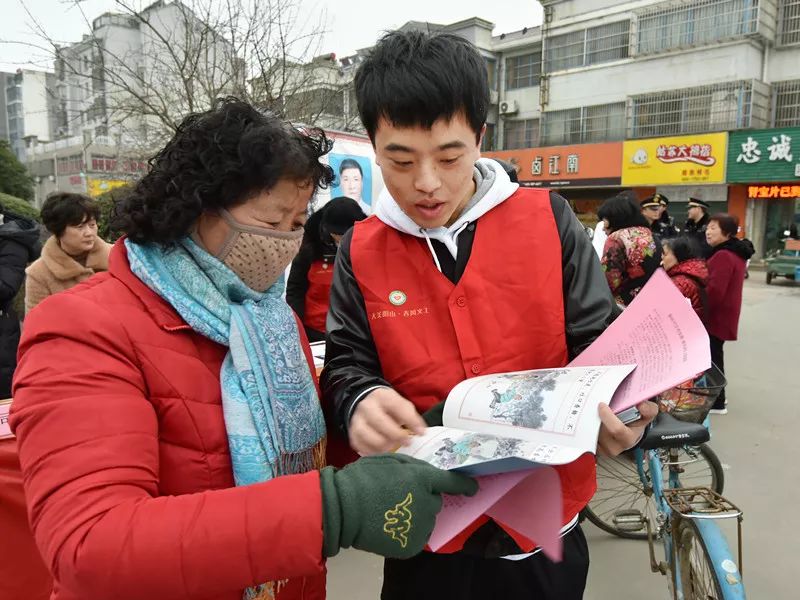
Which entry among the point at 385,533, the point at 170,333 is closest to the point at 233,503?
the point at 385,533

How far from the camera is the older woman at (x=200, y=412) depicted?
0.75 metres

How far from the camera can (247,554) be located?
75 centimetres

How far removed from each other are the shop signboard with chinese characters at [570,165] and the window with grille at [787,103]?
4.36 metres

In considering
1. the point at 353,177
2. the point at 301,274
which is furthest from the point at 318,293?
the point at 353,177

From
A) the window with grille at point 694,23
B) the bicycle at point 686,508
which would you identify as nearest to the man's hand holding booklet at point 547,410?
the bicycle at point 686,508

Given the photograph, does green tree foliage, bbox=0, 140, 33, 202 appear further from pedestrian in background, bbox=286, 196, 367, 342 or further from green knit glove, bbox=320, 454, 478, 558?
green knit glove, bbox=320, 454, 478, 558

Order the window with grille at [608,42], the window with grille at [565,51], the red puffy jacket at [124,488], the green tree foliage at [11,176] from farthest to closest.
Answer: the green tree foliage at [11,176]
the window with grille at [565,51]
the window with grille at [608,42]
the red puffy jacket at [124,488]

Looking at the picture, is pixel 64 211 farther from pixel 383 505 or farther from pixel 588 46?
pixel 588 46

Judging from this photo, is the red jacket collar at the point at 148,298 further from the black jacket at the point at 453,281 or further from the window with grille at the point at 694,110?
the window with grille at the point at 694,110

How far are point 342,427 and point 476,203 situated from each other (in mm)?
577

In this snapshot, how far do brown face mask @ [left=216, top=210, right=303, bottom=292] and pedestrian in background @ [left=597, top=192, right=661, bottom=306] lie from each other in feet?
11.0

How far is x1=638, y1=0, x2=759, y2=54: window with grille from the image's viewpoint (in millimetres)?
15938

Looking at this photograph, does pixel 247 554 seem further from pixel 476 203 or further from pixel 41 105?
pixel 41 105

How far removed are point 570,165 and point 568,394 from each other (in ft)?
65.8
